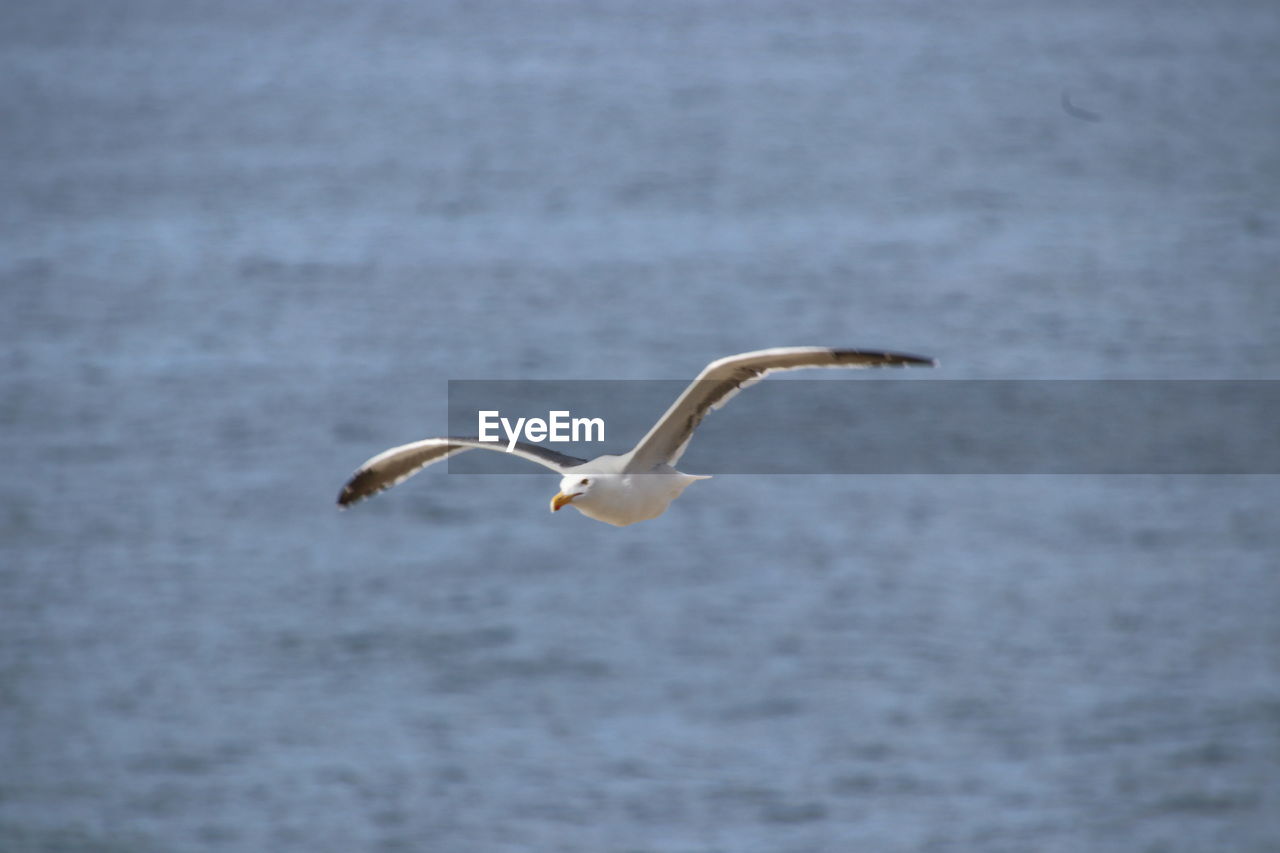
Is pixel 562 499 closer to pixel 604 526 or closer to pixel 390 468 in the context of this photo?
pixel 390 468

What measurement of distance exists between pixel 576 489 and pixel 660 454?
0.73 metres

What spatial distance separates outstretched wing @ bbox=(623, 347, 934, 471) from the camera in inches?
477

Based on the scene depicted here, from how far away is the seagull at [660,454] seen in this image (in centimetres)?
1210

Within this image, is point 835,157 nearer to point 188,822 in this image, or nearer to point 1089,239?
point 1089,239

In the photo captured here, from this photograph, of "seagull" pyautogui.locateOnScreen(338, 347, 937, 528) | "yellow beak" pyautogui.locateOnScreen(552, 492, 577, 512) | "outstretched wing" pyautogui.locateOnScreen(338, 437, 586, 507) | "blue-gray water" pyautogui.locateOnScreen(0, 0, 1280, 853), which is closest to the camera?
"seagull" pyautogui.locateOnScreen(338, 347, 937, 528)

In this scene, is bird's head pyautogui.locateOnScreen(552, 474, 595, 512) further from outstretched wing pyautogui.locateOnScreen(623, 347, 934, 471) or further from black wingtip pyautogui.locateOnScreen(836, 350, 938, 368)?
black wingtip pyautogui.locateOnScreen(836, 350, 938, 368)

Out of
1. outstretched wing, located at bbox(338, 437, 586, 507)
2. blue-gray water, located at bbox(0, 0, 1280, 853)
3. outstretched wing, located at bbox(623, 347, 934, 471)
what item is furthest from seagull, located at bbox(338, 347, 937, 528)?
blue-gray water, located at bbox(0, 0, 1280, 853)

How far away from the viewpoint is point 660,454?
12.8 metres

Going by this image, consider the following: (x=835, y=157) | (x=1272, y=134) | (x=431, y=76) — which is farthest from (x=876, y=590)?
(x=431, y=76)

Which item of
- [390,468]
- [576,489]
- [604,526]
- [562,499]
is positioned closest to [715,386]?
[576,489]

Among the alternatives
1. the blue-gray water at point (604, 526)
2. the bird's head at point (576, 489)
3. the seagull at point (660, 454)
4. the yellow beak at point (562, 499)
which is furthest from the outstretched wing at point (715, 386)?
the blue-gray water at point (604, 526)

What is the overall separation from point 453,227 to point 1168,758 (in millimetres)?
41552

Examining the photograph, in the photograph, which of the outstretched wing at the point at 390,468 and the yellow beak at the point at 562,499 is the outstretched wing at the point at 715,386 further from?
the outstretched wing at the point at 390,468

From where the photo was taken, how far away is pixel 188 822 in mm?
38656
